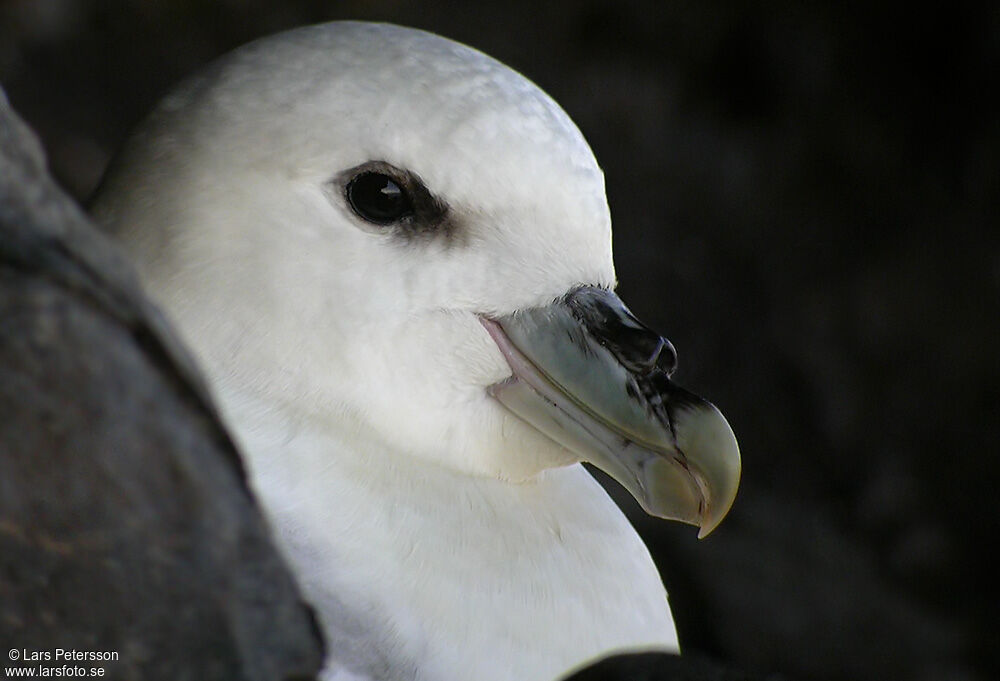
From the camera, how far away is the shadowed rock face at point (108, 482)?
2.03 feet

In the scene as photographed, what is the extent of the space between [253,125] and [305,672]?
737mm

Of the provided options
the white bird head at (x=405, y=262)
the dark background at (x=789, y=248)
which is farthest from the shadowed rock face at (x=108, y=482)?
the dark background at (x=789, y=248)

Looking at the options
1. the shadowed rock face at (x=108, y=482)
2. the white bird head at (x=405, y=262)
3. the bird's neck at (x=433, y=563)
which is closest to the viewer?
the shadowed rock face at (x=108, y=482)

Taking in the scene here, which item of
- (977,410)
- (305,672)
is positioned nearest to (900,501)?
(977,410)

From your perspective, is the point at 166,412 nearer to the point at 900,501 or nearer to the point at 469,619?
the point at 469,619

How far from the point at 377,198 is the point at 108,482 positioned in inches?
27.3

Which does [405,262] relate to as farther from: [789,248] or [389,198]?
[789,248]

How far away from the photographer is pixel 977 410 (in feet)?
10.6

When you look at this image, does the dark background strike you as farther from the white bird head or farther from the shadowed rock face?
the shadowed rock face

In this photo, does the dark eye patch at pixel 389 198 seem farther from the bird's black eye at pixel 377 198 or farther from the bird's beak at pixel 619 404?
the bird's beak at pixel 619 404

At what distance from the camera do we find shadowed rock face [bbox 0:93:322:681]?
2.03 ft

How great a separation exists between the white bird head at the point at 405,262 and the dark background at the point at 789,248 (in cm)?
188

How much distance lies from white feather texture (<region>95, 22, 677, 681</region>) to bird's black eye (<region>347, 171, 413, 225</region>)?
1 cm

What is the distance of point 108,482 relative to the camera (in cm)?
63
